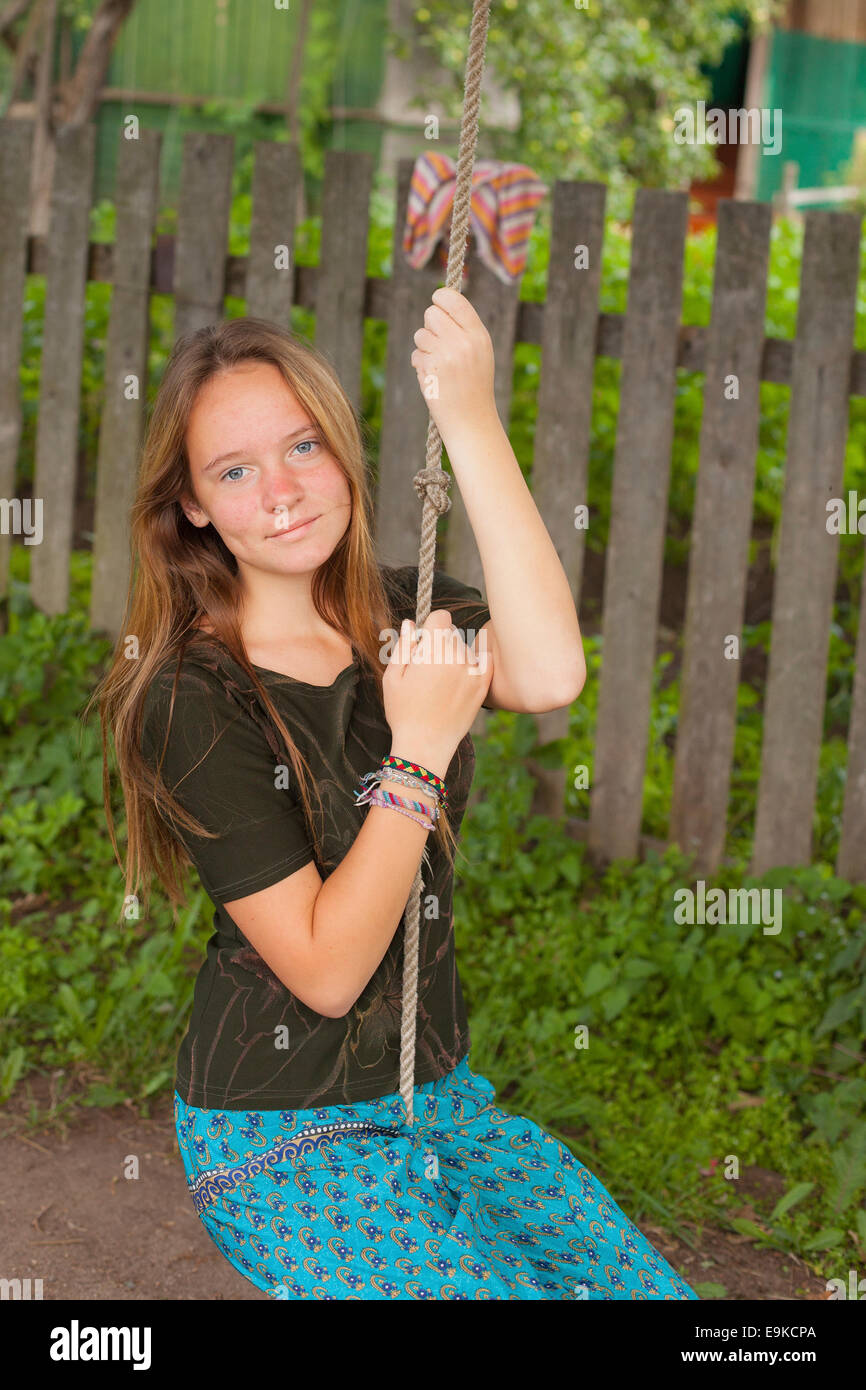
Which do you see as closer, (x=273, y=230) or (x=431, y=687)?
(x=431, y=687)

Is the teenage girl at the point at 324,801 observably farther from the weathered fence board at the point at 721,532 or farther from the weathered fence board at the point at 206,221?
the weathered fence board at the point at 206,221

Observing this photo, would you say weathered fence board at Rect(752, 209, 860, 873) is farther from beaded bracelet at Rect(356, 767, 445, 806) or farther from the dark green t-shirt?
beaded bracelet at Rect(356, 767, 445, 806)

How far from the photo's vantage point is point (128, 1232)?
2936 mm

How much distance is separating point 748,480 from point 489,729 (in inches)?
44.9

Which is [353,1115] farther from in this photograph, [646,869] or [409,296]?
[409,296]

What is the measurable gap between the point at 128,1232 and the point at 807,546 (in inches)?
96.3

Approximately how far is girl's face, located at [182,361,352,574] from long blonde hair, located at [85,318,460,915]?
2 cm

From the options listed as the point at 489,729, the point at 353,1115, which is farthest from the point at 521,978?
the point at 353,1115

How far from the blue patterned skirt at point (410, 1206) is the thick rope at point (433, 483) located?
11 cm

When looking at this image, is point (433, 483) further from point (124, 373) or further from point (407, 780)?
point (124, 373)

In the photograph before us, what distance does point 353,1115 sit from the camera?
1.99m

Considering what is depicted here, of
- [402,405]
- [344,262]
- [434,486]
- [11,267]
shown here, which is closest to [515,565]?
[434,486]

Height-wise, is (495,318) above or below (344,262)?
below

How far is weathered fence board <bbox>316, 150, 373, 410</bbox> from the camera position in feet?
14.1
